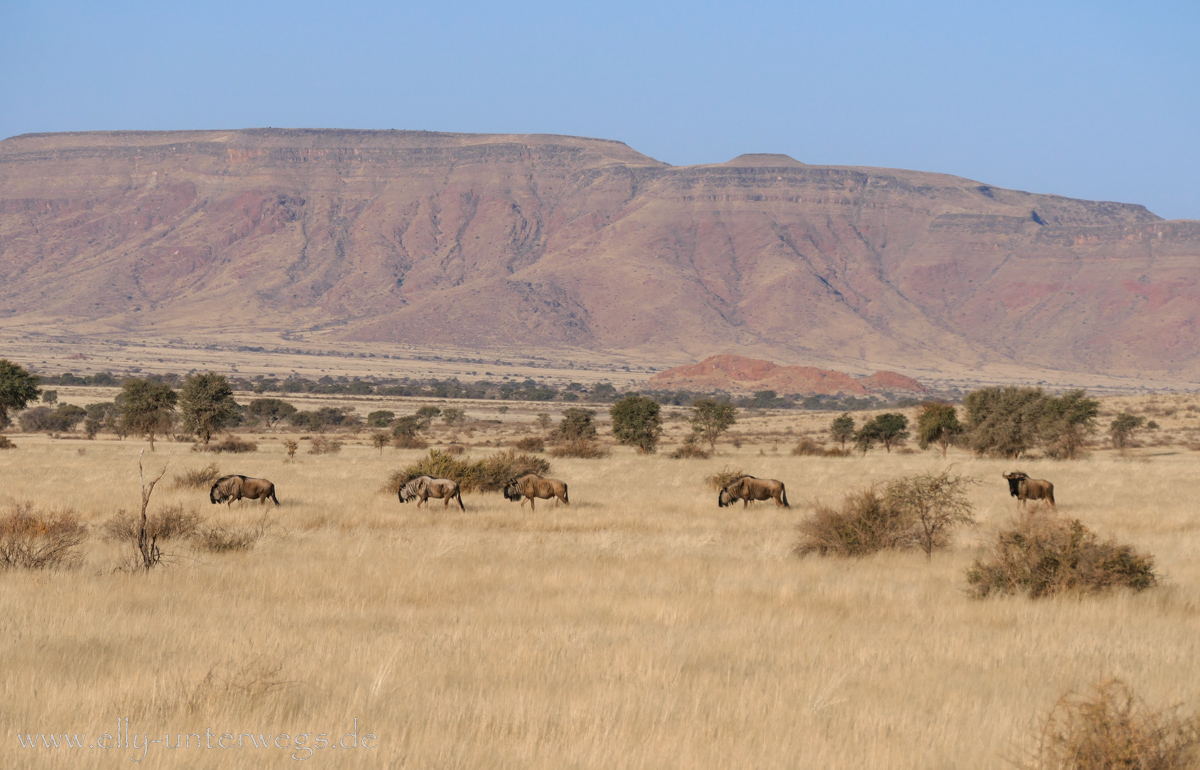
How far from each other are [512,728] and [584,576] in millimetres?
5911

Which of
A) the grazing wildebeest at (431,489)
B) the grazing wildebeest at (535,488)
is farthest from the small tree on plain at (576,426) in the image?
the grazing wildebeest at (431,489)

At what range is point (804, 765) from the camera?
230 inches

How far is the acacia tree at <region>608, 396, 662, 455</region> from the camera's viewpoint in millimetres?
48500

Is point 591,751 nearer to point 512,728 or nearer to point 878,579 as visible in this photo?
point 512,728

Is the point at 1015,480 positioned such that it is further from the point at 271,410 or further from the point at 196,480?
the point at 271,410

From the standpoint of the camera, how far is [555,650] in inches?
329

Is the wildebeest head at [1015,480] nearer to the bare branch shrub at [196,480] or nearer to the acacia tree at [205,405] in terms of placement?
the bare branch shrub at [196,480]

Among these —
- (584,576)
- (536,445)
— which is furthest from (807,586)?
(536,445)

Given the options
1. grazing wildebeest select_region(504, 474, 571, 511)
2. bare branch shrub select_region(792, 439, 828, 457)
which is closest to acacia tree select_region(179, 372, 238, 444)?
bare branch shrub select_region(792, 439, 828, 457)

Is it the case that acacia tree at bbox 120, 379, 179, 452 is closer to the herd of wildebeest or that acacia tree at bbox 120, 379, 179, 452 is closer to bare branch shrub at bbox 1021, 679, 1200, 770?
the herd of wildebeest

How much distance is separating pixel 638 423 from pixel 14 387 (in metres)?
29.6

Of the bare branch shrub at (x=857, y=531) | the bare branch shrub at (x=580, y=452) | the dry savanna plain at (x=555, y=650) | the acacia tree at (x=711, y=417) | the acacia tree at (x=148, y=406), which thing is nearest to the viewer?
the dry savanna plain at (x=555, y=650)

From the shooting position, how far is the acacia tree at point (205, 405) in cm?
4647

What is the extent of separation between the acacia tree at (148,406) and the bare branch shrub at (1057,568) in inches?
1754
